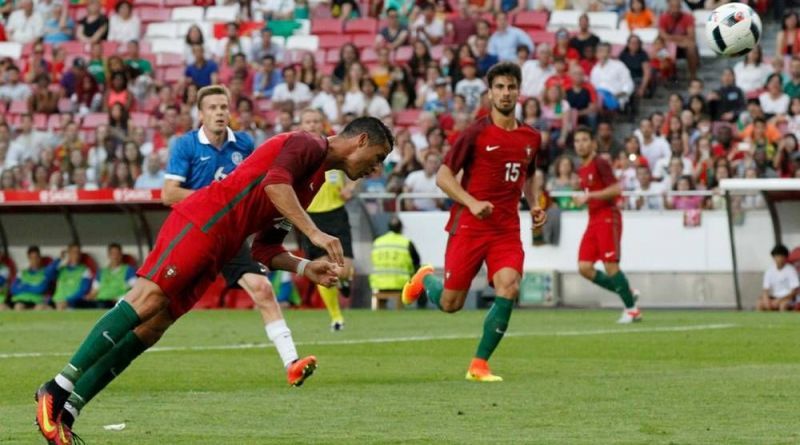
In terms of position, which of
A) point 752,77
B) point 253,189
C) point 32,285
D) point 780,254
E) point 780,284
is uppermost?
point 253,189

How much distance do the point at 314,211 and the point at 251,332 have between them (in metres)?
1.59

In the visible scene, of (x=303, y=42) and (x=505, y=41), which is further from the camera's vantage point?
(x=303, y=42)

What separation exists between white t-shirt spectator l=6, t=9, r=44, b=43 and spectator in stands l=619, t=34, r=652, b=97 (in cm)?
1305

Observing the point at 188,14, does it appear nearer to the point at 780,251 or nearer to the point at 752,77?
the point at 752,77

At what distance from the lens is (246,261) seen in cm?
1329

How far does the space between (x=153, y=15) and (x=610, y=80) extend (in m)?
11.0

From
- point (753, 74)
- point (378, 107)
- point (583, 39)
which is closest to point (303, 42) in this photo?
point (378, 107)

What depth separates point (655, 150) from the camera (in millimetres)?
26297

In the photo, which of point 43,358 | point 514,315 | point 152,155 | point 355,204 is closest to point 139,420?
point 43,358

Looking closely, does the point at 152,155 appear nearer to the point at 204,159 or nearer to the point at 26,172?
the point at 26,172

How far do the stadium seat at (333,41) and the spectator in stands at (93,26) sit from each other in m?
4.95

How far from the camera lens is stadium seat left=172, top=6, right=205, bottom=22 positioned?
113 ft

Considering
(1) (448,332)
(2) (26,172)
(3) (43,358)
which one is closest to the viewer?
(3) (43,358)

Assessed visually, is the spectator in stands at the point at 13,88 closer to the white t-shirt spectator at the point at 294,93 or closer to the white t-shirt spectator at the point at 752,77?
the white t-shirt spectator at the point at 294,93
